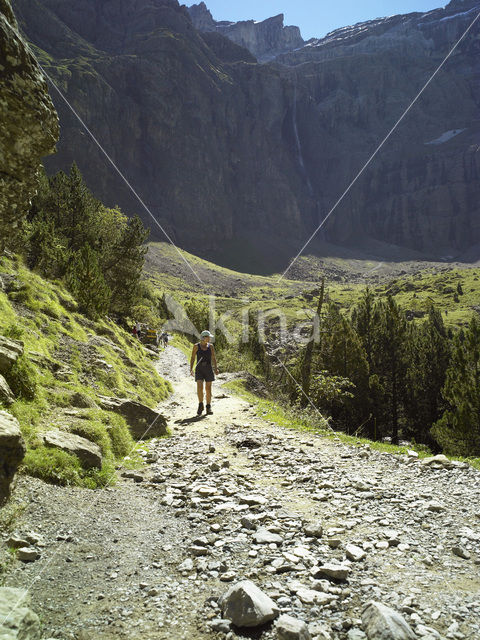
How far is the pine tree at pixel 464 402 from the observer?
68.5 ft

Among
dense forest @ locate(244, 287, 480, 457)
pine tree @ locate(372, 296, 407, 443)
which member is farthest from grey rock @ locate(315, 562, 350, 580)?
pine tree @ locate(372, 296, 407, 443)

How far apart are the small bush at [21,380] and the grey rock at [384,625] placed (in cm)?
678

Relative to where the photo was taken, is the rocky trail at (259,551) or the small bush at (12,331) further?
the small bush at (12,331)

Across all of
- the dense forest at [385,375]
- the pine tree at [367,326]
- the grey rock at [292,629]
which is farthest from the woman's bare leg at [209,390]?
the pine tree at [367,326]

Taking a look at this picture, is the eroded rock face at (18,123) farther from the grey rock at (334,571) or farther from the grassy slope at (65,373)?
the grey rock at (334,571)

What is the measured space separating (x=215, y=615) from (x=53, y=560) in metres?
1.78

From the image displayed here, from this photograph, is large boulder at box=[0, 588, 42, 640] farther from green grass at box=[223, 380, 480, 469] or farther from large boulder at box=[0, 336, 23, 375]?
green grass at box=[223, 380, 480, 469]

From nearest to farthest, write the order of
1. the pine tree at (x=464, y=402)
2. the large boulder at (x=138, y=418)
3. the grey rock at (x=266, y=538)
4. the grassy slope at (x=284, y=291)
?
1. the grey rock at (x=266, y=538)
2. the large boulder at (x=138, y=418)
3. the pine tree at (x=464, y=402)
4. the grassy slope at (x=284, y=291)

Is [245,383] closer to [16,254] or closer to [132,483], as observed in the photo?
[16,254]

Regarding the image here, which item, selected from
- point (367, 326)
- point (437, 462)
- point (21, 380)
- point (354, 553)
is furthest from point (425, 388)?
point (21, 380)

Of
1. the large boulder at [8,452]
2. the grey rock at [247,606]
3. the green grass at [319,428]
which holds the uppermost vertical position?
the large boulder at [8,452]

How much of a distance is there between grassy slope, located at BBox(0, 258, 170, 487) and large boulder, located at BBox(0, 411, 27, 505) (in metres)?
0.77

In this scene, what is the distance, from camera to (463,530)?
486 centimetres

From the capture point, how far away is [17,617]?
2.82 m
